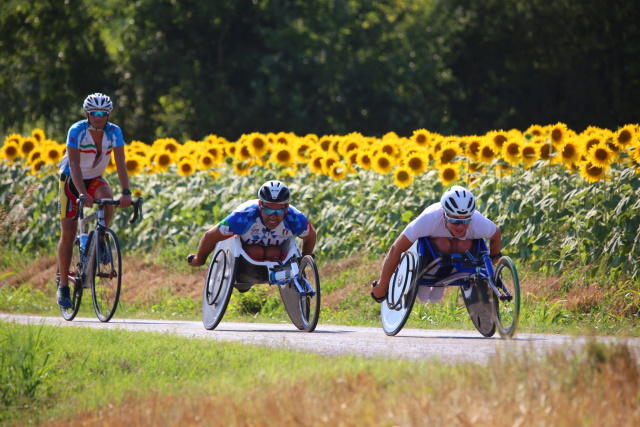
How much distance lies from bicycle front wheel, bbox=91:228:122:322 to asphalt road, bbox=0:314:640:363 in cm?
24

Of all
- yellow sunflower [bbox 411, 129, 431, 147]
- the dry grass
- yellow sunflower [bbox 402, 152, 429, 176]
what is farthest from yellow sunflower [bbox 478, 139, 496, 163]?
the dry grass

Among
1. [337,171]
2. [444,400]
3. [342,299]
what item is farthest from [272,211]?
[337,171]

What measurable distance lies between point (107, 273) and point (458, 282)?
12.4 feet

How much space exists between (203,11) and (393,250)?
75.9ft

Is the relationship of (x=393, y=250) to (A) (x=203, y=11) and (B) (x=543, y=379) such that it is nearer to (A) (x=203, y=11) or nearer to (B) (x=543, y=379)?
(B) (x=543, y=379)

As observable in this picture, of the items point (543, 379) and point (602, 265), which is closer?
point (543, 379)

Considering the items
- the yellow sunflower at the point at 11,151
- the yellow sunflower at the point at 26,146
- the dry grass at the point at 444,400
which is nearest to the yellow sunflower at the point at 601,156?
the dry grass at the point at 444,400

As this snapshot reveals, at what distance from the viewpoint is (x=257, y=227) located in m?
10.9

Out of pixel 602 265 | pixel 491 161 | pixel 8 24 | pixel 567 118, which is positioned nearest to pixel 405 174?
pixel 491 161

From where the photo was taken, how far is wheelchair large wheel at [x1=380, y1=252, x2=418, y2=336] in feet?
32.5

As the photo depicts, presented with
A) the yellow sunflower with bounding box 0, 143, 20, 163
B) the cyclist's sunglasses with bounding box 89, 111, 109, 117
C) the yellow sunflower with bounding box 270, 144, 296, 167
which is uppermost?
the yellow sunflower with bounding box 0, 143, 20, 163

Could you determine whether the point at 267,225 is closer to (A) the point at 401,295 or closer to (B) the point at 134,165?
(A) the point at 401,295

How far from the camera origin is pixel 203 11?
105ft

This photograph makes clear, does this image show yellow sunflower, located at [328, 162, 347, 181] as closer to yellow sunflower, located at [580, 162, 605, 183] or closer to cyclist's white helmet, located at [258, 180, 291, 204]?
yellow sunflower, located at [580, 162, 605, 183]
